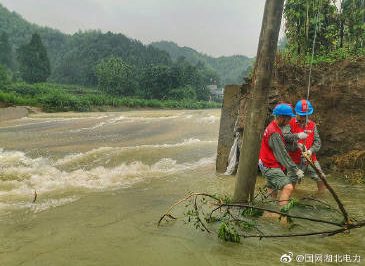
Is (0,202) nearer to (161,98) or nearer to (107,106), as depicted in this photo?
(107,106)

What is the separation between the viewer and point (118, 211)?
222 inches

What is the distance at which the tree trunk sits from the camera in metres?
4.45

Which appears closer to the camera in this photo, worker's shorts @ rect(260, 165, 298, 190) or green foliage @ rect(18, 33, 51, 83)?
worker's shorts @ rect(260, 165, 298, 190)

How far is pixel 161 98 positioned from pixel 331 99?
59067mm

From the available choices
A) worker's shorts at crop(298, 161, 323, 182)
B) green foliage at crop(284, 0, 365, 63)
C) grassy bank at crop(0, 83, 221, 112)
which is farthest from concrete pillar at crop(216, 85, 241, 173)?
grassy bank at crop(0, 83, 221, 112)

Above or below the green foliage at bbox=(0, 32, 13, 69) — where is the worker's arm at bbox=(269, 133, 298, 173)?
below

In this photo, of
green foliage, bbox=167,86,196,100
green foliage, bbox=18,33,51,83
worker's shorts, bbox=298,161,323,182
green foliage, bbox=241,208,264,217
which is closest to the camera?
green foliage, bbox=241,208,264,217

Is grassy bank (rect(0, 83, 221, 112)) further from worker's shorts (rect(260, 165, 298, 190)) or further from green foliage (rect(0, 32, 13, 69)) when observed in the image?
green foliage (rect(0, 32, 13, 69))

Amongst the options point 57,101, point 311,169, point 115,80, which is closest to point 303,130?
point 311,169

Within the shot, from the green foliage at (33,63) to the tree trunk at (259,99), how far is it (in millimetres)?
72968

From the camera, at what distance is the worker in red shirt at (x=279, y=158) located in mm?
4820

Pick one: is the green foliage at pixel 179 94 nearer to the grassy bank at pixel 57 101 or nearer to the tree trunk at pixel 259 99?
the grassy bank at pixel 57 101

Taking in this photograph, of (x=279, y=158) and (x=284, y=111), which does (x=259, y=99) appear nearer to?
(x=284, y=111)

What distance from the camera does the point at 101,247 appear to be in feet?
13.5
